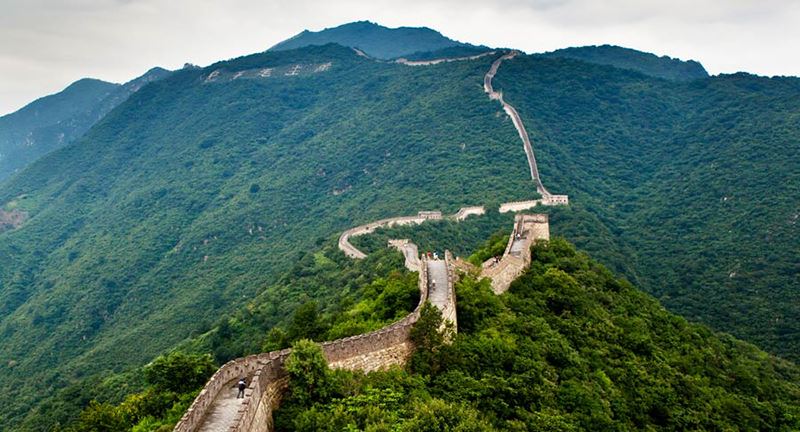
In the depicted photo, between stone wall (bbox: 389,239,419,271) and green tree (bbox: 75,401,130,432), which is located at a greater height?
green tree (bbox: 75,401,130,432)

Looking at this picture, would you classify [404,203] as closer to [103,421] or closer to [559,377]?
[559,377]

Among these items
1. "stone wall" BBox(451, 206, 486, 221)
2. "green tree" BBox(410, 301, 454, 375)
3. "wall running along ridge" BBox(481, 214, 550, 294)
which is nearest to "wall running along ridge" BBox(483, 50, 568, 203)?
"stone wall" BBox(451, 206, 486, 221)

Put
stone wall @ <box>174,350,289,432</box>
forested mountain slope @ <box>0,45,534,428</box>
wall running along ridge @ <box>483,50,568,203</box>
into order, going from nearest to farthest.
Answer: stone wall @ <box>174,350,289,432</box> < forested mountain slope @ <box>0,45,534,428</box> < wall running along ridge @ <box>483,50,568,203</box>

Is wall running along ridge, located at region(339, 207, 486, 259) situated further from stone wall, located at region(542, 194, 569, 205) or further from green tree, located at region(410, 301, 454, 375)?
green tree, located at region(410, 301, 454, 375)

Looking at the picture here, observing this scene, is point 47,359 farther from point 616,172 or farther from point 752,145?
point 752,145

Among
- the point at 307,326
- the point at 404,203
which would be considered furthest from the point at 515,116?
the point at 307,326

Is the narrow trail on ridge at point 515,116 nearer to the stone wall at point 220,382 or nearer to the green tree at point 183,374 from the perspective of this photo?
the green tree at point 183,374
